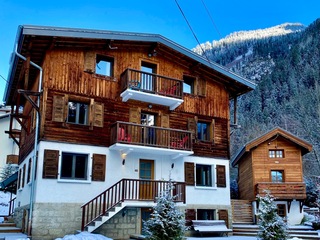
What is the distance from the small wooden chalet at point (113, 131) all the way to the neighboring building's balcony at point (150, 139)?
50mm

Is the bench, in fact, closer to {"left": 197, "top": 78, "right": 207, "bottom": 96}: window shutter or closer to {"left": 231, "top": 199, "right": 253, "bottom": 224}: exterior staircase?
{"left": 231, "top": 199, "right": 253, "bottom": 224}: exterior staircase

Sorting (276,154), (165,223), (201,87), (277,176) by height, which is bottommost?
(165,223)

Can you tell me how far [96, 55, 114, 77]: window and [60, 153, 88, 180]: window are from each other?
13.7 ft

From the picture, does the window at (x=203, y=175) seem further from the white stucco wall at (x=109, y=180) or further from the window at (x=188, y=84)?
the window at (x=188, y=84)

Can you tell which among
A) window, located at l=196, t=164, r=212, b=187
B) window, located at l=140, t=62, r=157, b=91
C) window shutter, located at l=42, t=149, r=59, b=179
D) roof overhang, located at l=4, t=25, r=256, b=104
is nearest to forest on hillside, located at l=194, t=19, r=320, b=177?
roof overhang, located at l=4, t=25, r=256, b=104

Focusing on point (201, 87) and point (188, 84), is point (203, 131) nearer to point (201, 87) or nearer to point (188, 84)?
point (201, 87)

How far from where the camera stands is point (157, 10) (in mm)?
9328

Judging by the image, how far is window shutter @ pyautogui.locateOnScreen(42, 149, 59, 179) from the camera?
587 inches

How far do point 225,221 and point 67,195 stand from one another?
859cm

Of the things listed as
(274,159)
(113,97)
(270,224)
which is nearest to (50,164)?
(113,97)

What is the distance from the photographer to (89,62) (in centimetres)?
1698

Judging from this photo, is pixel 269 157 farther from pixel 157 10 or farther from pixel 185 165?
pixel 157 10

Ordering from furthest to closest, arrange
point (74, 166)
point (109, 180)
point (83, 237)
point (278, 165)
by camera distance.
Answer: point (278, 165), point (109, 180), point (74, 166), point (83, 237)

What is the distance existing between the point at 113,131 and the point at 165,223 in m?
6.57
